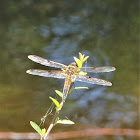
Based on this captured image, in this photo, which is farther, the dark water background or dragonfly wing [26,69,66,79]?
the dark water background

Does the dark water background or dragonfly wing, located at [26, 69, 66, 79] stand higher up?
the dark water background

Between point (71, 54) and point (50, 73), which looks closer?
point (50, 73)

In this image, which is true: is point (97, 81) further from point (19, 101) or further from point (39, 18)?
point (39, 18)

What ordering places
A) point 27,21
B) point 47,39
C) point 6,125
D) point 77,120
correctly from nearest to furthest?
point 6,125, point 77,120, point 47,39, point 27,21

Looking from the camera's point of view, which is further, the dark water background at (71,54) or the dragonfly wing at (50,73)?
the dark water background at (71,54)

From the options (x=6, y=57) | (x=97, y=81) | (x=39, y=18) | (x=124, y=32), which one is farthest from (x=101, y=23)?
(x=97, y=81)

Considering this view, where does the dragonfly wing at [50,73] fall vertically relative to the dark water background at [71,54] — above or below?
below

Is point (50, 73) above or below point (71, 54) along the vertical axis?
below

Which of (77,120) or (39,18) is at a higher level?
(39,18)
